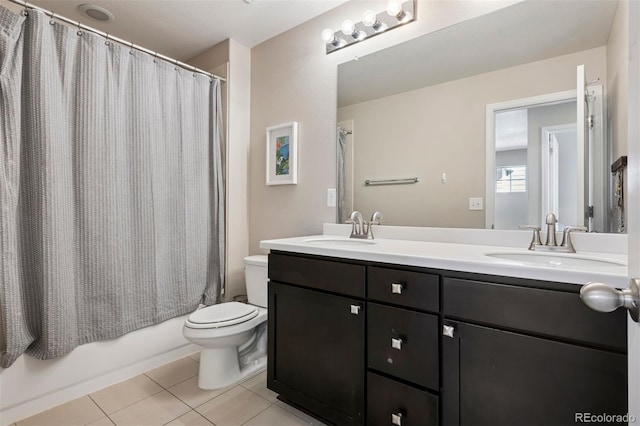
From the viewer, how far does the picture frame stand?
2.21 meters

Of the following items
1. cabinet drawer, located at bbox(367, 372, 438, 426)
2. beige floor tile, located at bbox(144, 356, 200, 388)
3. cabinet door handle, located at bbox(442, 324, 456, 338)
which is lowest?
beige floor tile, located at bbox(144, 356, 200, 388)

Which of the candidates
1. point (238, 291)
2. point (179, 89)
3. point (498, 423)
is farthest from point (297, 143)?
point (498, 423)

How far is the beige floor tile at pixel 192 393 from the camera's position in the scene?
5.47 feet

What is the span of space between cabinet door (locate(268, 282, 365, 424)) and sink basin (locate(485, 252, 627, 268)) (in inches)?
25.7

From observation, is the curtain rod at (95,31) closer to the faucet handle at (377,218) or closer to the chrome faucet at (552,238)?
the faucet handle at (377,218)

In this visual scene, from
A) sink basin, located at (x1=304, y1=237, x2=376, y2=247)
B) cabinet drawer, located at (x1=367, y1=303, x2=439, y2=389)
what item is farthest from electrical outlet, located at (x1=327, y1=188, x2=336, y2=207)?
cabinet drawer, located at (x1=367, y1=303, x2=439, y2=389)

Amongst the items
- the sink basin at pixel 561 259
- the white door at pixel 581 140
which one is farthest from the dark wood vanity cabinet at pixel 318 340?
Result: the white door at pixel 581 140

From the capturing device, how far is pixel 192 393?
1.74 metres

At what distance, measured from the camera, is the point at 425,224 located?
5.58 feet

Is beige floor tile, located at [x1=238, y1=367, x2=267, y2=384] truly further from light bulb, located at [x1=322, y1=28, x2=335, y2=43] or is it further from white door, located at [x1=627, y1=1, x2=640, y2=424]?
light bulb, located at [x1=322, y1=28, x2=335, y2=43]

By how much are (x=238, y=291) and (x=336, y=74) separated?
5.82 ft

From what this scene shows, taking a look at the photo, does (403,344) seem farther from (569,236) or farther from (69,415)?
(69,415)

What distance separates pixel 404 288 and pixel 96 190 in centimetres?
172

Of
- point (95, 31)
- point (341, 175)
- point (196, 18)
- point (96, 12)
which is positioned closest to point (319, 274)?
point (341, 175)
